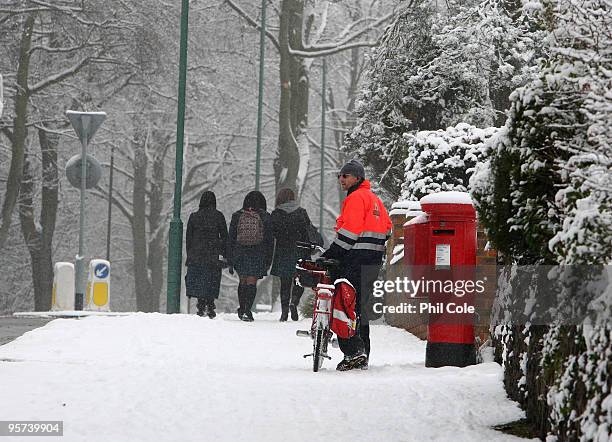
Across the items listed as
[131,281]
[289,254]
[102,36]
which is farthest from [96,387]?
[131,281]

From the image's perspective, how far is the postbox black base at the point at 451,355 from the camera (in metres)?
11.1

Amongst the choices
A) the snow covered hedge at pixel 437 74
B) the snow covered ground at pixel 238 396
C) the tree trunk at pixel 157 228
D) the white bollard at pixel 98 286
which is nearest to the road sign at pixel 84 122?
the white bollard at pixel 98 286

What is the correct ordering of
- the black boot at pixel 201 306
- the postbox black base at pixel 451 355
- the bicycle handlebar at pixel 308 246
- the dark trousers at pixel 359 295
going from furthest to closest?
the black boot at pixel 201 306
the bicycle handlebar at pixel 308 246
the dark trousers at pixel 359 295
the postbox black base at pixel 451 355

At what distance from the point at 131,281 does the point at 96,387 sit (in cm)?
4723

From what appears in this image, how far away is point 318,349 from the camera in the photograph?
1125 centimetres

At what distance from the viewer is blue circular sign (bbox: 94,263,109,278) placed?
77.2 ft

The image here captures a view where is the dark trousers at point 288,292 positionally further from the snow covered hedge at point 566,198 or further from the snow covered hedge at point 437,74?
the snow covered hedge at point 566,198

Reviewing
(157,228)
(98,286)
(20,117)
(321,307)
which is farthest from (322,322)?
(157,228)

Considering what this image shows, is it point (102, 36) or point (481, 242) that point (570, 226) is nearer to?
point (481, 242)

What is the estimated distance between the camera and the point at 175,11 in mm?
34188

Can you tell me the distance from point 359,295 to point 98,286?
1270 cm

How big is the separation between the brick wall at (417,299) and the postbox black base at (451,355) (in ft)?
2.10

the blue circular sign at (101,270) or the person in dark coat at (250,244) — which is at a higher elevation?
the person in dark coat at (250,244)

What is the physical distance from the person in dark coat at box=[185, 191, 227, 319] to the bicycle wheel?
709 cm
